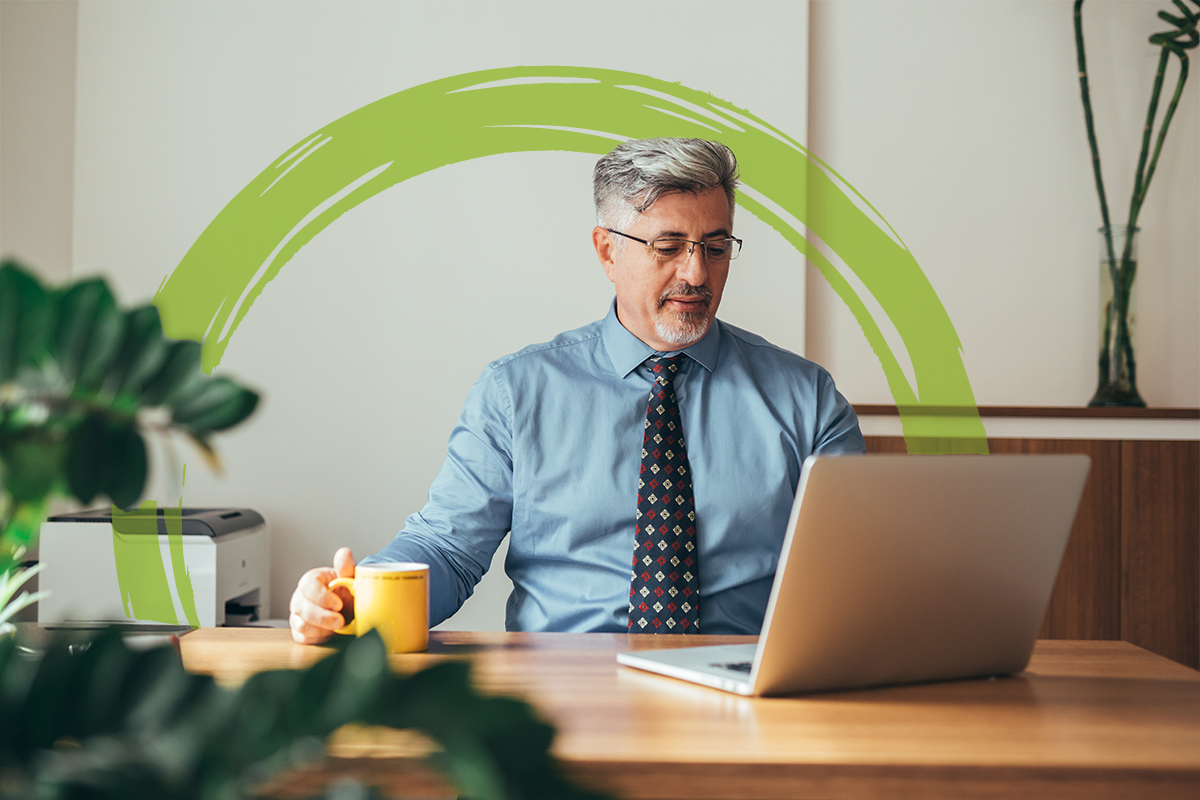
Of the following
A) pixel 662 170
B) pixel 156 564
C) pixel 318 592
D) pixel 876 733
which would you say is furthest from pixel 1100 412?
pixel 156 564

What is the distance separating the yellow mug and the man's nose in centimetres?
94

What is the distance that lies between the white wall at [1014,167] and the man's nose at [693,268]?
3.75ft

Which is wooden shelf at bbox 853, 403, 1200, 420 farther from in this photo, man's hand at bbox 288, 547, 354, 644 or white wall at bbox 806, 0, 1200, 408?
man's hand at bbox 288, 547, 354, 644

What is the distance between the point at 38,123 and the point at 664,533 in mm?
2429

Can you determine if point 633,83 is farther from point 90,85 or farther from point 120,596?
point 120,596

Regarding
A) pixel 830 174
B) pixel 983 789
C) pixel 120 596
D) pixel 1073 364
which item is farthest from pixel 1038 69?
pixel 120 596

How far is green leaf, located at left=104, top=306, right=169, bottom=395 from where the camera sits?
0.28 metres

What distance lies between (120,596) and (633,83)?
2.11 m

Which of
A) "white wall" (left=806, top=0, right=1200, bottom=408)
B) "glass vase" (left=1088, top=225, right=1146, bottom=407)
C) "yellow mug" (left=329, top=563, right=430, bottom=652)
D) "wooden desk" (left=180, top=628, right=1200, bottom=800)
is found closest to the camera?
"wooden desk" (left=180, top=628, right=1200, bottom=800)

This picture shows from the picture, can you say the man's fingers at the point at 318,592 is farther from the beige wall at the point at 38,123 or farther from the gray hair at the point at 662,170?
the beige wall at the point at 38,123

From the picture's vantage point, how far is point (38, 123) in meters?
2.88

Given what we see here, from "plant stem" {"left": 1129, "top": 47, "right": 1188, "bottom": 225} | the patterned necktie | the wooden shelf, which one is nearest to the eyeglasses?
the patterned necktie

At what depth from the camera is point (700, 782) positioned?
736 mm

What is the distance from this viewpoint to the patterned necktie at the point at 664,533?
167cm
